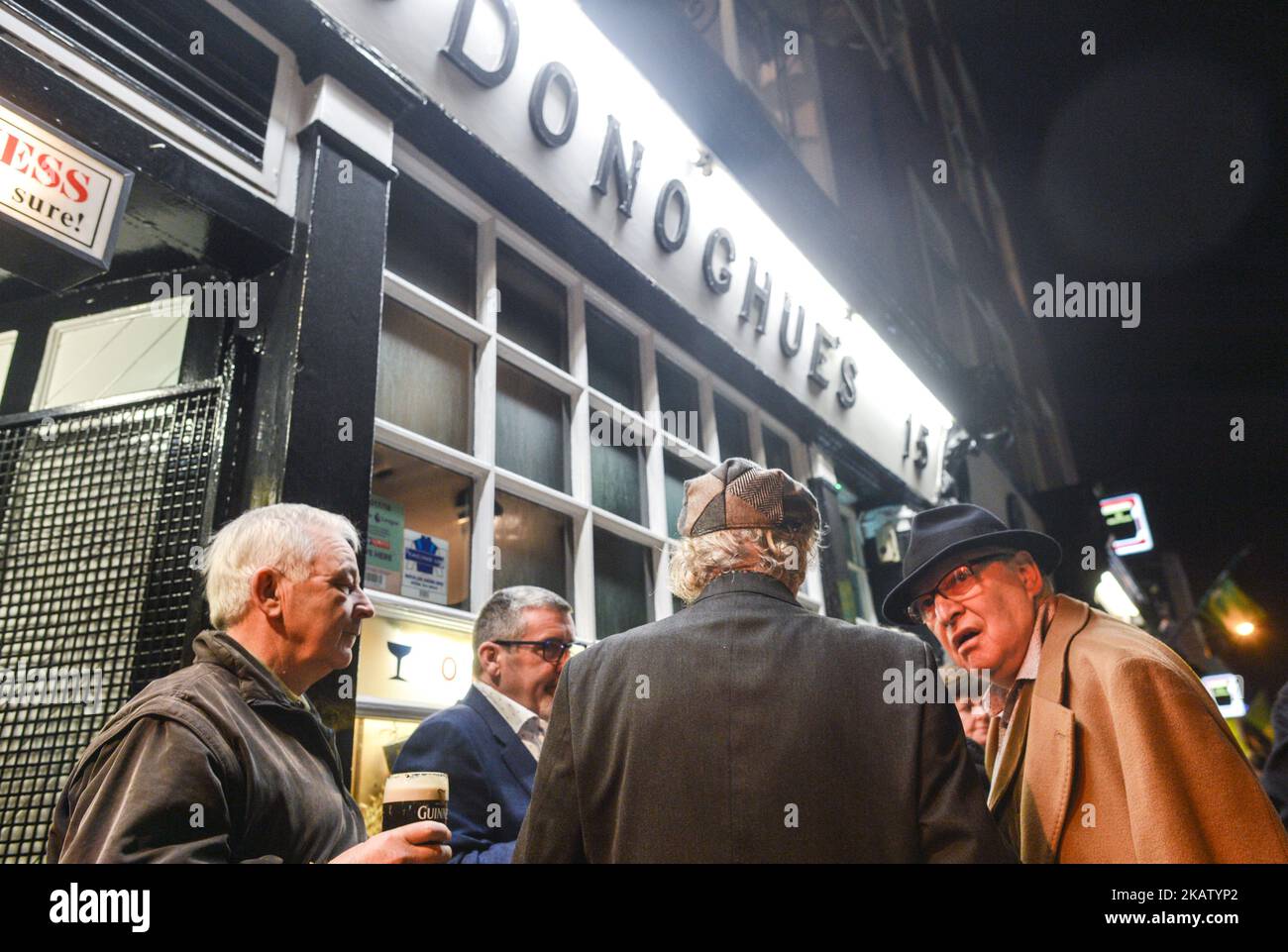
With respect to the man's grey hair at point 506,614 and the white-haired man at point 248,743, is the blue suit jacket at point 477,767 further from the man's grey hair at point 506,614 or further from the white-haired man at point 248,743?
the white-haired man at point 248,743

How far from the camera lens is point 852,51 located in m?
10.6

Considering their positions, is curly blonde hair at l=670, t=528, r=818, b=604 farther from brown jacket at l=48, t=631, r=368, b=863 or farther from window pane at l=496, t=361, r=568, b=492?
window pane at l=496, t=361, r=568, b=492

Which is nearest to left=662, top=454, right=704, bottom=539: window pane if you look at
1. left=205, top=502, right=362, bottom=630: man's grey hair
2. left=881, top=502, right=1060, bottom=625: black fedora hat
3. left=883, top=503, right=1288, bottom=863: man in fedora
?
left=881, top=502, right=1060, bottom=625: black fedora hat

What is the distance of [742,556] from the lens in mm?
2053

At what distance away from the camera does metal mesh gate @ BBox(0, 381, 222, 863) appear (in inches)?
103

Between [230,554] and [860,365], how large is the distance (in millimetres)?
6368

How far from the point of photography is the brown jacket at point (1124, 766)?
5.90 feet

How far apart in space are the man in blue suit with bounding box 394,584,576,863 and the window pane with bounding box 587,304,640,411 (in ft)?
6.45

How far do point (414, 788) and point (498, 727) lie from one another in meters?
0.94

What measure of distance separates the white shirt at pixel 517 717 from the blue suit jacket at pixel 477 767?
7cm

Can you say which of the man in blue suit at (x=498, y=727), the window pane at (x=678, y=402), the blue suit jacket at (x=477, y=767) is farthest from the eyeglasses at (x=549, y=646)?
the window pane at (x=678, y=402)

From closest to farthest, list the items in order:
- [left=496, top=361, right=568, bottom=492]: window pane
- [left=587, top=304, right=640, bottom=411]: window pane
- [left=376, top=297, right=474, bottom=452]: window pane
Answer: [left=376, top=297, right=474, bottom=452]: window pane
[left=496, top=361, right=568, bottom=492]: window pane
[left=587, top=304, right=640, bottom=411]: window pane

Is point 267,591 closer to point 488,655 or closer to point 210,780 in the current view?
point 210,780
